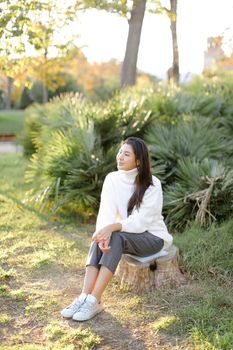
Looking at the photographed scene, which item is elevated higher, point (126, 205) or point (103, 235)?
point (126, 205)

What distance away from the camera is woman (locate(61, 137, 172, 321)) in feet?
14.2

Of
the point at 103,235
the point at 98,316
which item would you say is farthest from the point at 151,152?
the point at 98,316

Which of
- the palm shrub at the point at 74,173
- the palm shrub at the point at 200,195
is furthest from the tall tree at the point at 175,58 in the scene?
the palm shrub at the point at 200,195

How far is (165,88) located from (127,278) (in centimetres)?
680

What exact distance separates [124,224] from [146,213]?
238 millimetres

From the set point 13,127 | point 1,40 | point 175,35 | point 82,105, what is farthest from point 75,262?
point 13,127

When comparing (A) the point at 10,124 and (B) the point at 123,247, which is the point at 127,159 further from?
(A) the point at 10,124

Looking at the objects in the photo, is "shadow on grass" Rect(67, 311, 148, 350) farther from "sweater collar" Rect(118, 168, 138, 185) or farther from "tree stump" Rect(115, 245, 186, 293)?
"sweater collar" Rect(118, 168, 138, 185)

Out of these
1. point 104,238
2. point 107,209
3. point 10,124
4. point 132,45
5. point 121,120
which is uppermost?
point 132,45

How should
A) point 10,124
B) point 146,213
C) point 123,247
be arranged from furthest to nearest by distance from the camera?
point 10,124
point 146,213
point 123,247

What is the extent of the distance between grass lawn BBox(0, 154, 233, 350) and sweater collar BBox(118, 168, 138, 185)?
969 mm

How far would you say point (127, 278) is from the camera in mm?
4844

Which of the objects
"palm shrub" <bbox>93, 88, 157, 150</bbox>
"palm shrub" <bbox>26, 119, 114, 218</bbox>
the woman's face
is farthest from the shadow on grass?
"palm shrub" <bbox>93, 88, 157, 150</bbox>

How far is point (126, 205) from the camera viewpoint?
475 centimetres
